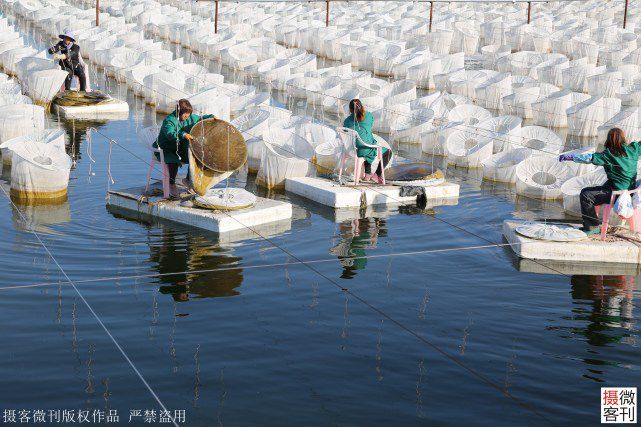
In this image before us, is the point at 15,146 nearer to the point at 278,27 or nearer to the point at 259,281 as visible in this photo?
the point at 259,281

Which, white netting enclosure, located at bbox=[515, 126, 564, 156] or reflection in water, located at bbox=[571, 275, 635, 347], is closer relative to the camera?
reflection in water, located at bbox=[571, 275, 635, 347]

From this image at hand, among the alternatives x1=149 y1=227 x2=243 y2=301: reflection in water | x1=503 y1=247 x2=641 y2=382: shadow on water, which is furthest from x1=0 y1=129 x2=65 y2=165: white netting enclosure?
x1=503 y1=247 x2=641 y2=382: shadow on water

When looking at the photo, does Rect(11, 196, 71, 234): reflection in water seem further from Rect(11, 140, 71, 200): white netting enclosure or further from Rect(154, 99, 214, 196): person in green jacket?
Rect(154, 99, 214, 196): person in green jacket

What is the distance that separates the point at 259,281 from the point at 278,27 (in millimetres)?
25873

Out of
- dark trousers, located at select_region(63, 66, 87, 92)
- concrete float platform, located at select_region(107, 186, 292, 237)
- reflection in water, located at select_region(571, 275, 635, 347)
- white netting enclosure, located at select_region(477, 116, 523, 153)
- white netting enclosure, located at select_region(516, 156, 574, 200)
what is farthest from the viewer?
dark trousers, located at select_region(63, 66, 87, 92)

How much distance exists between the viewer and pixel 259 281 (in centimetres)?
1086

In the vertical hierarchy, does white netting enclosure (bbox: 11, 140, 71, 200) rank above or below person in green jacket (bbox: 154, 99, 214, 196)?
below

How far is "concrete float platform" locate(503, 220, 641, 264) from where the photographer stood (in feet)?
38.2

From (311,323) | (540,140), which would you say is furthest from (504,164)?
(311,323)

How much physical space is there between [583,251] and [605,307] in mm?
1415

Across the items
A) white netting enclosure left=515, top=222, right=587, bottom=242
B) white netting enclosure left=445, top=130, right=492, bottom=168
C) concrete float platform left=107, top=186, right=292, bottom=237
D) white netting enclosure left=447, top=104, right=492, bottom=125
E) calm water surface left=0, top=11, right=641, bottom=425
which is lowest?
calm water surface left=0, top=11, right=641, bottom=425

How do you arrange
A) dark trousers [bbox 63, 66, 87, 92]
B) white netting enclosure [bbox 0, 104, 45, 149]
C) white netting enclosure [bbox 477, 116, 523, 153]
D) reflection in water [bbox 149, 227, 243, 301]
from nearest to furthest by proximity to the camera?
1. reflection in water [bbox 149, 227, 243, 301]
2. white netting enclosure [bbox 0, 104, 45, 149]
3. white netting enclosure [bbox 477, 116, 523, 153]
4. dark trousers [bbox 63, 66, 87, 92]

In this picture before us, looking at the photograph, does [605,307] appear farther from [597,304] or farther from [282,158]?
[282,158]

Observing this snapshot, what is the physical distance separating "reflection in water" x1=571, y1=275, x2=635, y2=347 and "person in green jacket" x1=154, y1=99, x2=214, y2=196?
5162mm
